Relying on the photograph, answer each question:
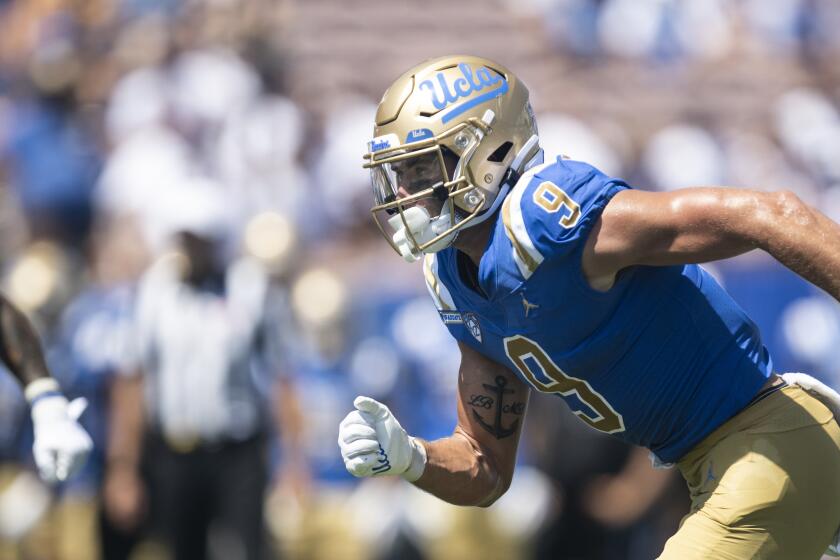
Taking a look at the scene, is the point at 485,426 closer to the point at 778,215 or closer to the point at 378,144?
the point at 378,144

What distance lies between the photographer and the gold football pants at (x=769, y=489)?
10.1 feet

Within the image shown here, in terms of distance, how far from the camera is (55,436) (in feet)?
13.5

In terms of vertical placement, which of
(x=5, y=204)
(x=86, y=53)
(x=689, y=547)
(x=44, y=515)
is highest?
(x=689, y=547)

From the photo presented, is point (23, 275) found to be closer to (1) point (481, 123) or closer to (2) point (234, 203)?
(2) point (234, 203)

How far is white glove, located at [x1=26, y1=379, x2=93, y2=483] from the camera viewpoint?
13.5 feet

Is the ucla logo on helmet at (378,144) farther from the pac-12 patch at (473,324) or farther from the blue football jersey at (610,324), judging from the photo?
the pac-12 patch at (473,324)

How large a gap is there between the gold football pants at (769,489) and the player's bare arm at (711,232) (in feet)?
1.49

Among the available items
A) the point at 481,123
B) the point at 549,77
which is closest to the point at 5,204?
the point at 549,77

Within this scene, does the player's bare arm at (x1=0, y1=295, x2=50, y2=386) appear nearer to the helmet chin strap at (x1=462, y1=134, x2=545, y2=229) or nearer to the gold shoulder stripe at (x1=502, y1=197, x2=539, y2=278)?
the helmet chin strap at (x1=462, y1=134, x2=545, y2=229)

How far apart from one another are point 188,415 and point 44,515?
143 centimetres

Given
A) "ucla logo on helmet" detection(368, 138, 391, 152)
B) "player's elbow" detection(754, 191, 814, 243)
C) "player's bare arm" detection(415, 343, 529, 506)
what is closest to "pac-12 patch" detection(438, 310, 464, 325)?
"player's bare arm" detection(415, 343, 529, 506)

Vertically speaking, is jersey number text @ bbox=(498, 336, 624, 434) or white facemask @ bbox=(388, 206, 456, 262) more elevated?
white facemask @ bbox=(388, 206, 456, 262)

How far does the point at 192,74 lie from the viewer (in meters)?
8.56

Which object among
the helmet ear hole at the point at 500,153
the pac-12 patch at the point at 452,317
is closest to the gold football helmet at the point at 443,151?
the helmet ear hole at the point at 500,153
